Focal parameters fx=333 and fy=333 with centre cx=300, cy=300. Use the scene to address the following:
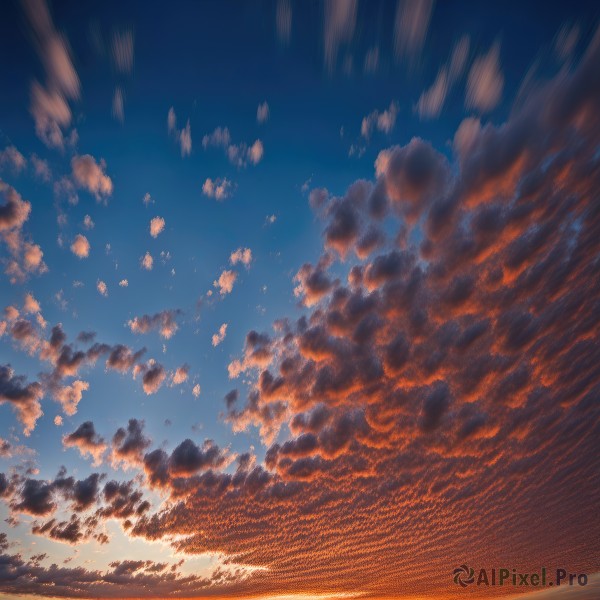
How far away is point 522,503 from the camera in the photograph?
3947 cm

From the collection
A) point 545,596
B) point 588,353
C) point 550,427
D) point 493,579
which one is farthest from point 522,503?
point 545,596

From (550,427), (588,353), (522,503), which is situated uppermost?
(588,353)

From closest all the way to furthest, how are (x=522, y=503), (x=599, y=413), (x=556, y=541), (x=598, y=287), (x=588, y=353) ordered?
1. (x=598, y=287)
2. (x=588, y=353)
3. (x=599, y=413)
4. (x=522, y=503)
5. (x=556, y=541)

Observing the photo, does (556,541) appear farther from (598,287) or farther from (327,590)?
(598,287)

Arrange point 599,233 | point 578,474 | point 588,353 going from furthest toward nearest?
1. point 578,474
2. point 588,353
3. point 599,233

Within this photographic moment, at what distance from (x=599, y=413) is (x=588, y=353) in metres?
9.03

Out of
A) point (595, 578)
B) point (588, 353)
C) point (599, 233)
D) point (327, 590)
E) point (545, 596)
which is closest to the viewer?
point (599, 233)

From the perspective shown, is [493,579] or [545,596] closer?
[493,579]

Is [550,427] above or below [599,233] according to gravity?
below

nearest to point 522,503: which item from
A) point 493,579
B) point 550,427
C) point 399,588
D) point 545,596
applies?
point 550,427

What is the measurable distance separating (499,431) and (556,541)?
127 ft

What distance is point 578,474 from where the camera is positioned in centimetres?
3609

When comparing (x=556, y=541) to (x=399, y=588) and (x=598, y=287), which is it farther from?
(x=598, y=287)

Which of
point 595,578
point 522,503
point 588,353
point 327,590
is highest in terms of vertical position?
point 588,353
